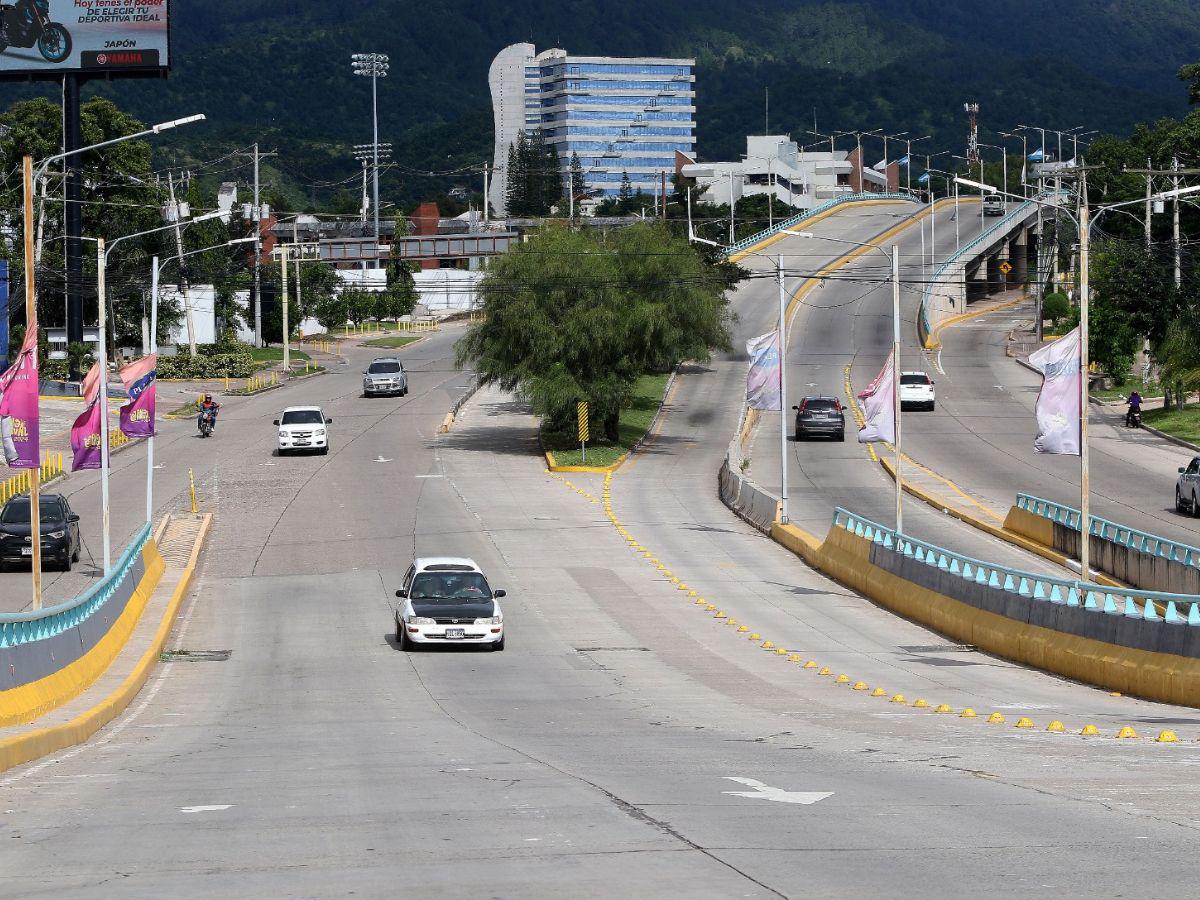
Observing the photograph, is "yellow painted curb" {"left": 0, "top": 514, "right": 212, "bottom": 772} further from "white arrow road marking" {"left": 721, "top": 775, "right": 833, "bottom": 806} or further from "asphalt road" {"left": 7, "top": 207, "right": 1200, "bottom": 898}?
"white arrow road marking" {"left": 721, "top": 775, "right": 833, "bottom": 806}

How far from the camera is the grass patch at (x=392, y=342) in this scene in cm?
11631

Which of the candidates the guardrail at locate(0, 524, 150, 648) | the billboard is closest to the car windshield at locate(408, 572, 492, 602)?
the guardrail at locate(0, 524, 150, 648)

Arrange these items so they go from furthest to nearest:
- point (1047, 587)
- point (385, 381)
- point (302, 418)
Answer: point (385, 381)
point (302, 418)
point (1047, 587)

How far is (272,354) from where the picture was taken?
107188mm

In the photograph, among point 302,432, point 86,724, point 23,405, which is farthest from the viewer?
point 302,432

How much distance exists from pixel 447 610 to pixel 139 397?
31.2 ft

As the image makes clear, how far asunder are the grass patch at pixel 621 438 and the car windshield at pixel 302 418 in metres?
8.79

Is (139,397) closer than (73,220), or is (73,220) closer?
(139,397)

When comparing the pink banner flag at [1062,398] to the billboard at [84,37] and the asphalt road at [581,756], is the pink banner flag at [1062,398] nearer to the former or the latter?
the asphalt road at [581,756]

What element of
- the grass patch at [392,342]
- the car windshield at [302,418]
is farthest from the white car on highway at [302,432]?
the grass patch at [392,342]

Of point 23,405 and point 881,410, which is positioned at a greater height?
point 23,405

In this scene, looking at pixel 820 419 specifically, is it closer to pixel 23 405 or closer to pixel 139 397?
pixel 139 397

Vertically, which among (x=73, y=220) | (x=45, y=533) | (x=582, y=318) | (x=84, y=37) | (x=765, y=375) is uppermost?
(x=84, y=37)

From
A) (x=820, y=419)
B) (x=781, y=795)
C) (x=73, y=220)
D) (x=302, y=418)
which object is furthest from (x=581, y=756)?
(x=73, y=220)
